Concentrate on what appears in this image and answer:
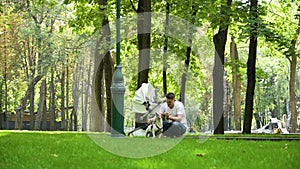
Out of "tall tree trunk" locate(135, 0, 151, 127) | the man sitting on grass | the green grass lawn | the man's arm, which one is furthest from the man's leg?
"tall tree trunk" locate(135, 0, 151, 127)

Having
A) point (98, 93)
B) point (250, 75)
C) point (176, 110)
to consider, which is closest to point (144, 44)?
point (250, 75)

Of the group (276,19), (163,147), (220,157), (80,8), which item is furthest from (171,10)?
A: (220,157)

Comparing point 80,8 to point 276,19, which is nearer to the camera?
point 80,8

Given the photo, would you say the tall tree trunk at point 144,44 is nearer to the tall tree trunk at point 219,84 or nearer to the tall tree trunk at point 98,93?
the tall tree trunk at point 219,84

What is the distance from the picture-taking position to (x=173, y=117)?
14656 mm

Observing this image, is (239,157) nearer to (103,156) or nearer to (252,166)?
(252,166)

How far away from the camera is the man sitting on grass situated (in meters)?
14.7

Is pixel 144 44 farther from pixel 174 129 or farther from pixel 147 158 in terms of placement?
pixel 147 158

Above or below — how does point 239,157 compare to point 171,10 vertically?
below

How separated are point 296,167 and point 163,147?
3.68 metres

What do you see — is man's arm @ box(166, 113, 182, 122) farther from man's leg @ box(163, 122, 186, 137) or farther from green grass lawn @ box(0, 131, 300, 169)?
green grass lawn @ box(0, 131, 300, 169)

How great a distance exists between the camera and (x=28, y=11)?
3762 cm

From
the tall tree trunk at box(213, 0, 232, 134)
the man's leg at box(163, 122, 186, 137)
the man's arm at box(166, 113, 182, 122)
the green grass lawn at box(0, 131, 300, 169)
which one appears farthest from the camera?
the tall tree trunk at box(213, 0, 232, 134)

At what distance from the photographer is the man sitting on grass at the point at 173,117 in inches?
577
